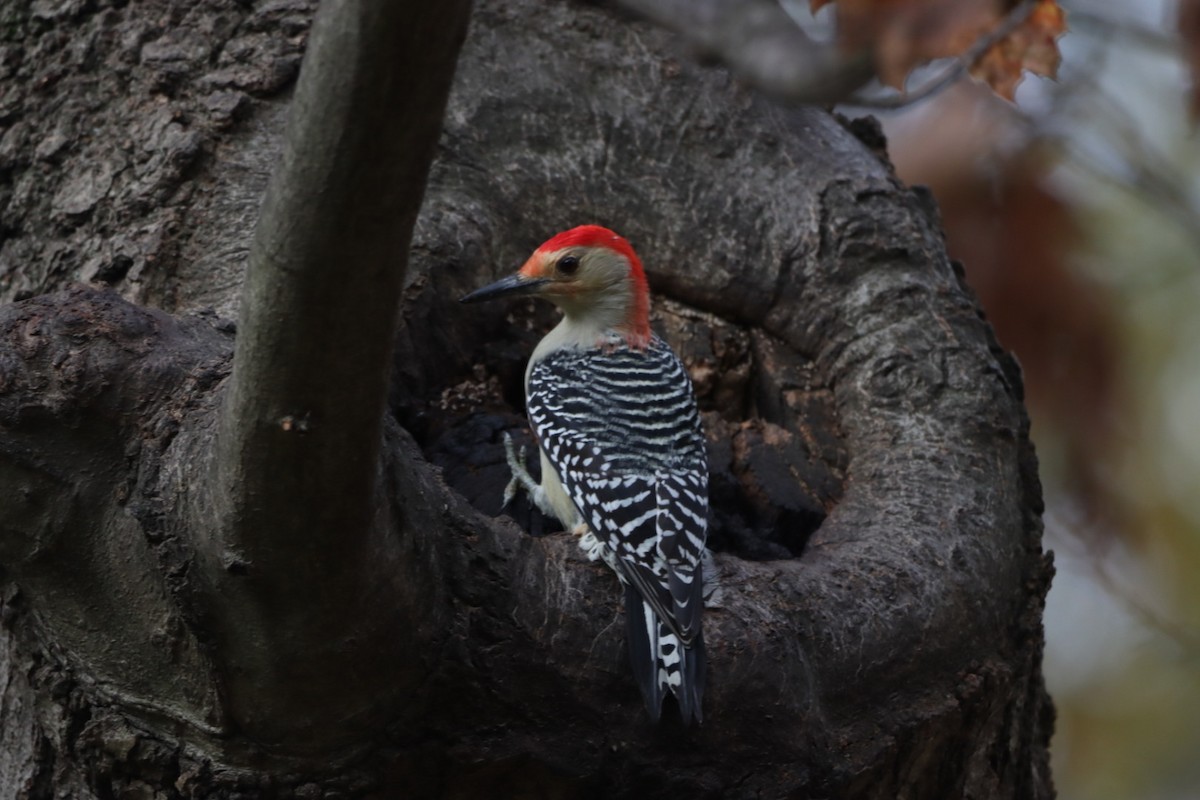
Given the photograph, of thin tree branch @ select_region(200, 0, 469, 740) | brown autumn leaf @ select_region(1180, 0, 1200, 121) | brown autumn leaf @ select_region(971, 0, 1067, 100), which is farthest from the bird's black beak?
brown autumn leaf @ select_region(1180, 0, 1200, 121)

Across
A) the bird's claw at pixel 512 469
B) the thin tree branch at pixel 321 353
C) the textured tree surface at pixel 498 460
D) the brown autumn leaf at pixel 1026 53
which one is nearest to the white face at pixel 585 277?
the textured tree surface at pixel 498 460

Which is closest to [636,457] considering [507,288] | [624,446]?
[624,446]

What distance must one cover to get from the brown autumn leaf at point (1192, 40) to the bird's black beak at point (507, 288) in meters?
2.09

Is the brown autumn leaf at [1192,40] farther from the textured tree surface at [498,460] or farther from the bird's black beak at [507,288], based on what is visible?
the bird's black beak at [507,288]

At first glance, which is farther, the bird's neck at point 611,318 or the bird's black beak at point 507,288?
the bird's neck at point 611,318

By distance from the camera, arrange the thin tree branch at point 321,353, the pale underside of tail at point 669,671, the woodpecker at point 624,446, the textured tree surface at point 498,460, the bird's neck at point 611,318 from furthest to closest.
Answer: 1. the bird's neck at point 611,318
2. the woodpecker at point 624,446
3. the pale underside of tail at point 669,671
4. the textured tree surface at point 498,460
5. the thin tree branch at point 321,353

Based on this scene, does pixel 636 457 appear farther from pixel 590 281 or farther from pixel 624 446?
pixel 590 281

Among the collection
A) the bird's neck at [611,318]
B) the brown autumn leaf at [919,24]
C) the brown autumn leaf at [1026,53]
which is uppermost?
the brown autumn leaf at [919,24]

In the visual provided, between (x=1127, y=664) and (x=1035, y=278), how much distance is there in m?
3.27

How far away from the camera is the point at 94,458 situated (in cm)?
273

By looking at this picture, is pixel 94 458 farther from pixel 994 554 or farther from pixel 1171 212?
pixel 1171 212

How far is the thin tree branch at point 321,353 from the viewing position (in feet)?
5.90

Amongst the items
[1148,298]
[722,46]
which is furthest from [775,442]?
[1148,298]

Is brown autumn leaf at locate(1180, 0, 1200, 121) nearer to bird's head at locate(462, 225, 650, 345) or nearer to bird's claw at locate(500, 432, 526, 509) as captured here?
bird's head at locate(462, 225, 650, 345)
